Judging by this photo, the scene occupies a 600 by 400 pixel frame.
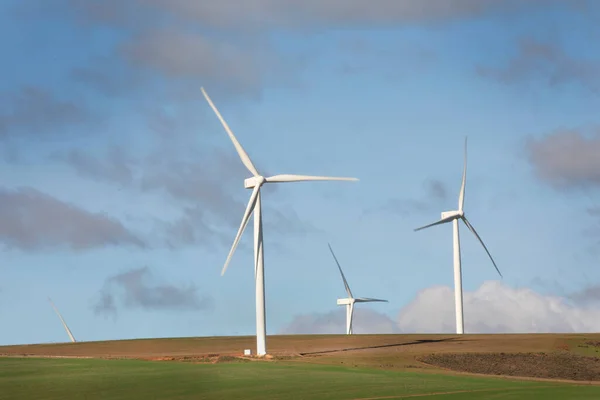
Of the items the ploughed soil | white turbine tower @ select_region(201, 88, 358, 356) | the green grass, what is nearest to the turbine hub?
white turbine tower @ select_region(201, 88, 358, 356)

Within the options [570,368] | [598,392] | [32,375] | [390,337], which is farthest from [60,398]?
[390,337]

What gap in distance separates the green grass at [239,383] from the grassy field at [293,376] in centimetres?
6

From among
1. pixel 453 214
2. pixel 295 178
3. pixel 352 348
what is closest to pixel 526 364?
pixel 352 348

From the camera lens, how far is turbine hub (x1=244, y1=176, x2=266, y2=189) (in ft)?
287

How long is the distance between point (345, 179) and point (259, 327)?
1526 cm

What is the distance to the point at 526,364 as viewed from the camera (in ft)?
274

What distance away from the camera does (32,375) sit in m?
68.6

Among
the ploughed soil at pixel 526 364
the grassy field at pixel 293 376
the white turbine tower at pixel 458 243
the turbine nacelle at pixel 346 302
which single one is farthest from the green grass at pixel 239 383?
the turbine nacelle at pixel 346 302

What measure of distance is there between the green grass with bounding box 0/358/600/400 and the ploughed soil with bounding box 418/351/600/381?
8805 millimetres

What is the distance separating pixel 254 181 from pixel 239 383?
2935 centimetres

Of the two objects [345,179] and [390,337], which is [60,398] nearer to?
[345,179]

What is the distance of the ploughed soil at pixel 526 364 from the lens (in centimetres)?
7819

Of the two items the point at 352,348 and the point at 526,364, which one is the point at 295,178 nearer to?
the point at 352,348

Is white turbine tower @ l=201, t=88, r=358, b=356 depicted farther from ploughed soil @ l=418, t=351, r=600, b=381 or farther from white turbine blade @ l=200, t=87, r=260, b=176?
ploughed soil @ l=418, t=351, r=600, b=381
